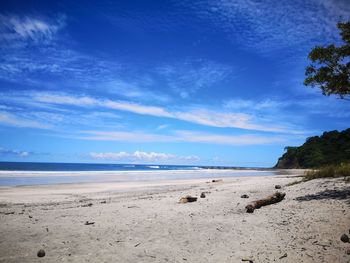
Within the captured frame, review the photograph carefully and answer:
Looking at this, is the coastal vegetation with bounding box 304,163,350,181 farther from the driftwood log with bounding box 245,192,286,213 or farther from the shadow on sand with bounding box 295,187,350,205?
the driftwood log with bounding box 245,192,286,213

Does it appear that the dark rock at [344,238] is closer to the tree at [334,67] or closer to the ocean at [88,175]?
the tree at [334,67]

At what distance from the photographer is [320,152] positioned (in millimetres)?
49719

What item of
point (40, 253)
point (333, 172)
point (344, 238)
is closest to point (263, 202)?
point (344, 238)

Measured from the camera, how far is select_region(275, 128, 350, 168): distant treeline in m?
39.5

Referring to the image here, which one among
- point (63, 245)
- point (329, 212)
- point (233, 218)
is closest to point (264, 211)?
point (233, 218)

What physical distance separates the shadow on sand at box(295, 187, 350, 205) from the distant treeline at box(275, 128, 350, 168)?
1069cm

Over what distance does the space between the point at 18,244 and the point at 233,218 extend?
4861mm

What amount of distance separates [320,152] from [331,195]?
47.2 metres

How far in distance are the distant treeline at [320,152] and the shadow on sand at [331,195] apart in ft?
35.1

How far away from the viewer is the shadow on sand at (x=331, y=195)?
7.79m

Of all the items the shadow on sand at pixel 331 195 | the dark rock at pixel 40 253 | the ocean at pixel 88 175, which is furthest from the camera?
the ocean at pixel 88 175

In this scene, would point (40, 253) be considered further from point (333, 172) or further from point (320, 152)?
point (320, 152)

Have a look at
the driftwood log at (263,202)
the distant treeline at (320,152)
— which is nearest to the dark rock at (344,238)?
the driftwood log at (263,202)

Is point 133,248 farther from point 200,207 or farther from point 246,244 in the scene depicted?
point 200,207
